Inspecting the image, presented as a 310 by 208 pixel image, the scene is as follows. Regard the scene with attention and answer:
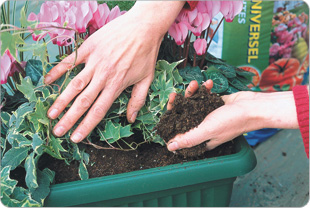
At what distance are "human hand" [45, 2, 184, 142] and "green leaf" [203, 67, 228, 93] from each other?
0.20 meters

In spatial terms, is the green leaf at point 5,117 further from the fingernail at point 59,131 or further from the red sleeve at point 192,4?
the red sleeve at point 192,4

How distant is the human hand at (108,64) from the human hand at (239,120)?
0.15m

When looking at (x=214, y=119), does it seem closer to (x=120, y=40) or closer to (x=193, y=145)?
(x=193, y=145)

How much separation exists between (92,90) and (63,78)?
115 mm

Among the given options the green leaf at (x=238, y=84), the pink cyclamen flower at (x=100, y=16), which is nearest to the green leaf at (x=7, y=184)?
the pink cyclamen flower at (x=100, y=16)

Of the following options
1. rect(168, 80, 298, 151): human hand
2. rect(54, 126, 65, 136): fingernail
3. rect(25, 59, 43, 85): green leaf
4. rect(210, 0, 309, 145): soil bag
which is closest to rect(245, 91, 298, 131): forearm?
rect(168, 80, 298, 151): human hand

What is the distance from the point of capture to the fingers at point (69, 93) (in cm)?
80

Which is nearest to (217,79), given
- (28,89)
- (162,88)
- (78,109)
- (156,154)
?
(162,88)

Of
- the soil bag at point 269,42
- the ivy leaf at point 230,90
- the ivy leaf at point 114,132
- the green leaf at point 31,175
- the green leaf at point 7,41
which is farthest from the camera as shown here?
the soil bag at point 269,42

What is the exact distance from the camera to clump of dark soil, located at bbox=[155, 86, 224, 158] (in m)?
0.83

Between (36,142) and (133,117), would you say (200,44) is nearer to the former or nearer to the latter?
(133,117)

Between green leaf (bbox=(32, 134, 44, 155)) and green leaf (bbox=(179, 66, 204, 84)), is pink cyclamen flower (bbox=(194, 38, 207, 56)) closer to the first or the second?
green leaf (bbox=(179, 66, 204, 84))

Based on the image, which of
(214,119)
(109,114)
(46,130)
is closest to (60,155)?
(46,130)

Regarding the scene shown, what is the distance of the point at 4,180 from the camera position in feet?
2.52
